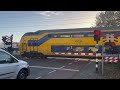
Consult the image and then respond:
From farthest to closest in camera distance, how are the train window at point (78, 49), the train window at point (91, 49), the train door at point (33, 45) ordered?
the train door at point (33, 45), the train window at point (78, 49), the train window at point (91, 49)

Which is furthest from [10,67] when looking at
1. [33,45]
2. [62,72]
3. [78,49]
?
[33,45]

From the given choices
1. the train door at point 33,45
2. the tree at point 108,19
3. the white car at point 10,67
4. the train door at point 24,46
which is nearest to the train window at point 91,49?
the train door at point 33,45

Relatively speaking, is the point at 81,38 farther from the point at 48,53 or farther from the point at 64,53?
the point at 48,53

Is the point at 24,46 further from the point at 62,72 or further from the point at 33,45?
the point at 62,72

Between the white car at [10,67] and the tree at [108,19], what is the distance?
34138mm

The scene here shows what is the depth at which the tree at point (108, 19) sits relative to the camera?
1598 inches

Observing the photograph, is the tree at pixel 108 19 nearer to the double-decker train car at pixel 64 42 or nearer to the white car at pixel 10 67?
the double-decker train car at pixel 64 42

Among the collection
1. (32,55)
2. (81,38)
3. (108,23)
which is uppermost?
(108,23)

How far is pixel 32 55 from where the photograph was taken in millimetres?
26875

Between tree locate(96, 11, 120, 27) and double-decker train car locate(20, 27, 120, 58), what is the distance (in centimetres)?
1933

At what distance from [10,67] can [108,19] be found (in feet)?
119

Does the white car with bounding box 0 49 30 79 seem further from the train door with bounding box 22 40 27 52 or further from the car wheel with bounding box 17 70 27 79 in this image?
the train door with bounding box 22 40 27 52
